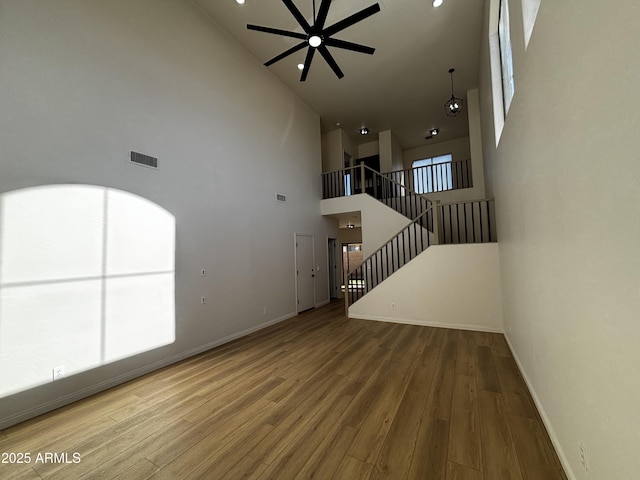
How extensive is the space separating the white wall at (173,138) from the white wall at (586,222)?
14.4ft

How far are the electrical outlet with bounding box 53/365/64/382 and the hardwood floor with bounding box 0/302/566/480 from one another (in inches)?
13.2

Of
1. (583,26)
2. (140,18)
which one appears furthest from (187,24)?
(583,26)

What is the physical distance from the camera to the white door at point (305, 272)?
6.73 metres

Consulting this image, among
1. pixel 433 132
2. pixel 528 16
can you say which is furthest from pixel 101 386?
pixel 433 132

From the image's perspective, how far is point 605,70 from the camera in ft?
3.33

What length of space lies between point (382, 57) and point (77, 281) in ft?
22.5

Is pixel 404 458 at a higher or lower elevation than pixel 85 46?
lower

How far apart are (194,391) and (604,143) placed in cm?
389

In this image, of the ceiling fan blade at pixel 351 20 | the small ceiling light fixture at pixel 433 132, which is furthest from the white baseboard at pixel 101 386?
the small ceiling light fixture at pixel 433 132

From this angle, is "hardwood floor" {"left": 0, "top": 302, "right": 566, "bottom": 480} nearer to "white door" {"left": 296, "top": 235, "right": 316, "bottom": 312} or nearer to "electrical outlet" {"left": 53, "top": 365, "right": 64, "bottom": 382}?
"electrical outlet" {"left": 53, "top": 365, "right": 64, "bottom": 382}

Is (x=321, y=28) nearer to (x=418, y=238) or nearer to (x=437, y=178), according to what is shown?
(x=418, y=238)

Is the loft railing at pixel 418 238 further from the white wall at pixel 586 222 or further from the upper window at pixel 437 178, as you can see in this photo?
the white wall at pixel 586 222

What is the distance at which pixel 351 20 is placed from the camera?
134 inches

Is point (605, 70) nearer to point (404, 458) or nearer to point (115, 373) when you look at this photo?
point (404, 458)
